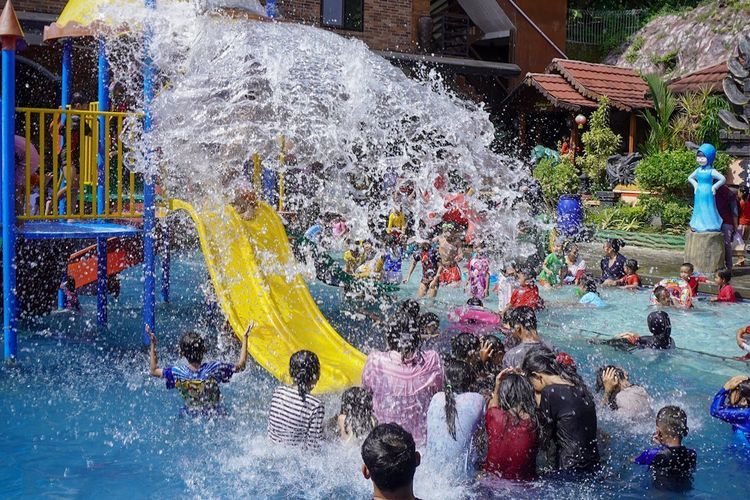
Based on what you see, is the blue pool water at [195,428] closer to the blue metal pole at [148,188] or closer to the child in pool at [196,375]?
the child in pool at [196,375]

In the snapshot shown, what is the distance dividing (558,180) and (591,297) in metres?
7.70

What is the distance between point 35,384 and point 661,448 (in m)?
5.57

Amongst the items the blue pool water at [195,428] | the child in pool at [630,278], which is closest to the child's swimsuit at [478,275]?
the blue pool water at [195,428]

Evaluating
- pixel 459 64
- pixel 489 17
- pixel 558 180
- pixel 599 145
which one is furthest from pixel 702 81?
pixel 489 17

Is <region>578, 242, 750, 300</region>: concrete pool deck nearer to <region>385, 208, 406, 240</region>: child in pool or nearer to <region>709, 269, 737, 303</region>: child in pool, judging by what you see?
<region>709, 269, 737, 303</region>: child in pool

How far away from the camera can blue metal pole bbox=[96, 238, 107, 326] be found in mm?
10141

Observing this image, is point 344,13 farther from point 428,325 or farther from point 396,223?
point 428,325

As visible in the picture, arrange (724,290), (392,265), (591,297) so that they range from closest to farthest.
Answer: (724,290) < (591,297) < (392,265)

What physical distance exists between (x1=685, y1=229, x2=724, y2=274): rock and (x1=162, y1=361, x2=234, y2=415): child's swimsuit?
994 cm

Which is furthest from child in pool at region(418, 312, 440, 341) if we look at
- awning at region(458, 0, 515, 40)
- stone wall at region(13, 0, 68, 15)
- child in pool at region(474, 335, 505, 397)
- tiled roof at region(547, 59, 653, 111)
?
awning at region(458, 0, 515, 40)

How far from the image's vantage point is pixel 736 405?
6398 mm

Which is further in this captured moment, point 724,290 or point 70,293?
point 724,290

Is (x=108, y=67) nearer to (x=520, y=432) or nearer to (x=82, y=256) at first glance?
(x=82, y=256)

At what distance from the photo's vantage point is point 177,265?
1565 centimetres
